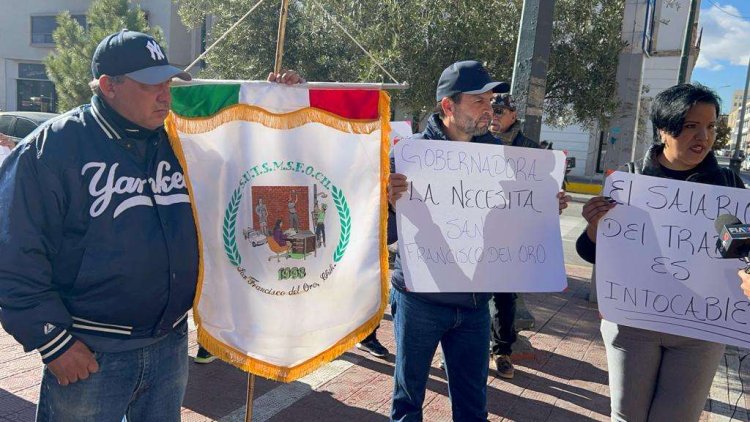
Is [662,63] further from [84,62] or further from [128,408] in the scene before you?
A: [128,408]

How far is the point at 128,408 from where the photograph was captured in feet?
7.18

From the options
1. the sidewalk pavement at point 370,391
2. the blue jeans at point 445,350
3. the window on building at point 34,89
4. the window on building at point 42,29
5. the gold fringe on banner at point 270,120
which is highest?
the window on building at point 42,29

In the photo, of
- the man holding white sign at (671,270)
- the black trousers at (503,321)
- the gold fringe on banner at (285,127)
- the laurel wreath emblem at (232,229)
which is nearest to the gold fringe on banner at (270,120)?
the gold fringe on banner at (285,127)

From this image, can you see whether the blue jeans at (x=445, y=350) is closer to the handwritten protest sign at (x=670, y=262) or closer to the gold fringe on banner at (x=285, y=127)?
the gold fringe on banner at (x=285, y=127)

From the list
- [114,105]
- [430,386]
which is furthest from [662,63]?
[114,105]

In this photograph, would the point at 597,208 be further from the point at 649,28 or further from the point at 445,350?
the point at 649,28

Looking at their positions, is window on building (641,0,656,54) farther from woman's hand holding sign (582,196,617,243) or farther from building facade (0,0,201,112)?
building facade (0,0,201,112)

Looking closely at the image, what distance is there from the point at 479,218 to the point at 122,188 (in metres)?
1.55

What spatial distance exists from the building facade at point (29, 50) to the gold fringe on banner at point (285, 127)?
28333 mm

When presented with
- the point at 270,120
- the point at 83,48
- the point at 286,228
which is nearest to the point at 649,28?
the point at 270,120

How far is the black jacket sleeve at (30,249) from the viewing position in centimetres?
178

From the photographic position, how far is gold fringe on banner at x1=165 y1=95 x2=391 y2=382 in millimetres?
2322

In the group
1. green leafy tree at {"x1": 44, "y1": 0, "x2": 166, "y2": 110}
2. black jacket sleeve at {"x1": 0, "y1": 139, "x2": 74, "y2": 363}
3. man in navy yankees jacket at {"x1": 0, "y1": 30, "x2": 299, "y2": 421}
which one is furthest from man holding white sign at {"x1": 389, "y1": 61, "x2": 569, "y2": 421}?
green leafy tree at {"x1": 44, "y1": 0, "x2": 166, "y2": 110}

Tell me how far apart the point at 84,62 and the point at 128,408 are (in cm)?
2020
